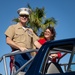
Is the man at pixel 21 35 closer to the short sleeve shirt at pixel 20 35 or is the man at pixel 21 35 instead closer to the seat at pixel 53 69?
the short sleeve shirt at pixel 20 35

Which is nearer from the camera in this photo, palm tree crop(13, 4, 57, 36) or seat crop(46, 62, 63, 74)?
seat crop(46, 62, 63, 74)

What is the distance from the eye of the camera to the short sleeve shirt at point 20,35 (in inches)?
224

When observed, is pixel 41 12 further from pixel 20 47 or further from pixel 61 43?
pixel 61 43

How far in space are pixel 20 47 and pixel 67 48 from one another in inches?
59.1

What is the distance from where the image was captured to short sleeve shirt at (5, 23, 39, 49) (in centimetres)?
570

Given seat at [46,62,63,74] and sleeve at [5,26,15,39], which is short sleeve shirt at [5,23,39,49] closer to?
sleeve at [5,26,15,39]

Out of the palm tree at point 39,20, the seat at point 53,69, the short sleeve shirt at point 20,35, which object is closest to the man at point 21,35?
the short sleeve shirt at point 20,35

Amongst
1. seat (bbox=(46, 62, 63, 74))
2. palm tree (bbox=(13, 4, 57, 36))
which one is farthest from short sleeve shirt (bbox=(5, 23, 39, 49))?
palm tree (bbox=(13, 4, 57, 36))

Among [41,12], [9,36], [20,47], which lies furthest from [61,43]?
[41,12]

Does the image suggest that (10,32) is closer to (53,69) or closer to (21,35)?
(21,35)

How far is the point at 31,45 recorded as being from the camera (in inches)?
231

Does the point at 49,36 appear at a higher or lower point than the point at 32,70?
higher

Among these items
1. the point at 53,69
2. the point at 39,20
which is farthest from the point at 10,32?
the point at 39,20

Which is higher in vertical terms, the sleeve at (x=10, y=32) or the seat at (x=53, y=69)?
the sleeve at (x=10, y=32)
